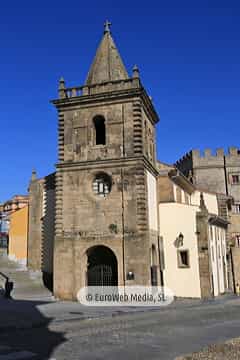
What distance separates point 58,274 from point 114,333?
38.7 feet

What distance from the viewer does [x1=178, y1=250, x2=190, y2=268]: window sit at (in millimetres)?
26294

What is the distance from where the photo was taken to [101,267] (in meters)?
24.5

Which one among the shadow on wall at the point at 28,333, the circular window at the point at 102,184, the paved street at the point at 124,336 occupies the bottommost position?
the paved street at the point at 124,336

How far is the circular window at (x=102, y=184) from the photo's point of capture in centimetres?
2462

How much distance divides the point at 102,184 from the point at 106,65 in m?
8.47

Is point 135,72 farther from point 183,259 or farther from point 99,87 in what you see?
point 183,259

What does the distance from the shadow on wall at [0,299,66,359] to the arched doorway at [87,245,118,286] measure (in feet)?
21.5

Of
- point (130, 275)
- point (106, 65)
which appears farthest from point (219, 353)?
point (106, 65)

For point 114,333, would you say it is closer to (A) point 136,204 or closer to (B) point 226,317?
(B) point 226,317

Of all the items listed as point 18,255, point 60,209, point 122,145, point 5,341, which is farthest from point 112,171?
point 5,341

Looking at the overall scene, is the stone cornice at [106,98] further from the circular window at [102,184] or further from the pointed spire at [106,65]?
the circular window at [102,184]

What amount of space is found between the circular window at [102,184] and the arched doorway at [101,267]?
3339mm

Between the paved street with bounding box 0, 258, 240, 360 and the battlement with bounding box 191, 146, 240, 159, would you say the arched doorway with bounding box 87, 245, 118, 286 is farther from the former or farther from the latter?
the battlement with bounding box 191, 146, 240, 159

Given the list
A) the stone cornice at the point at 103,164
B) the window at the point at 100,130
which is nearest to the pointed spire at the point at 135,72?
the window at the point at 100,130
